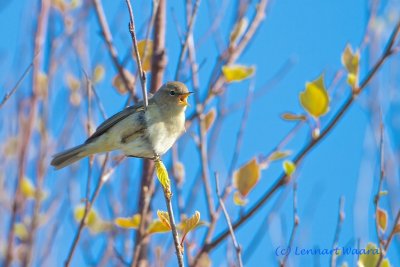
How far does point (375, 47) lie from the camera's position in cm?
473

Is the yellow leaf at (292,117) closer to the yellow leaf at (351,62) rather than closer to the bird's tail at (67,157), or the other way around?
the yellow leaf at (351,62)

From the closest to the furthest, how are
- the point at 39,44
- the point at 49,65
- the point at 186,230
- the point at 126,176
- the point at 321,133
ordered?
1. the point at 186,230
2. the point at 321,133
3. the point at 39,44
4. the point at 49,65
5. the point at 126,176

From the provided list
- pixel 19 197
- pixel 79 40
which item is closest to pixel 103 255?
pixel 19 197

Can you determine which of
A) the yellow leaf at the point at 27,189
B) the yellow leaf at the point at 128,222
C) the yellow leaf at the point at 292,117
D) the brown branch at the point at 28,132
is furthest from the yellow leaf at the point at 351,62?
the yellow leaf at the point at 27,189

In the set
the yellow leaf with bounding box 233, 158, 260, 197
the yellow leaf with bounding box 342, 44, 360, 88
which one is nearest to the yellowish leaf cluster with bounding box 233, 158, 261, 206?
the yellow leaf with bounding box 233, 158, 260, 197

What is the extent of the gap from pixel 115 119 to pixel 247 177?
39.1 inches

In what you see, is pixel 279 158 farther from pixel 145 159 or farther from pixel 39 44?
pixel 39 44

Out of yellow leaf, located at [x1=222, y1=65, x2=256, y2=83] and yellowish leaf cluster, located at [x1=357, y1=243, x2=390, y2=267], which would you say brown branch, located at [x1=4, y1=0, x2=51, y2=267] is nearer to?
yellow leaf, located at [x1=222, y1=65, x2=256, y2=83]

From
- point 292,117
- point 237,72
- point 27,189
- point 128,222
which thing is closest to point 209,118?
point 237,72

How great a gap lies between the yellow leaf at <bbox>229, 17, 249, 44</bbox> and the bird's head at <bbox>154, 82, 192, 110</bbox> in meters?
0.46

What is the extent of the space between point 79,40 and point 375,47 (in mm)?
2345

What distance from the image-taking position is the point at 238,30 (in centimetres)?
354

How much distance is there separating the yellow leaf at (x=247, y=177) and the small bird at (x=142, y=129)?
55 cm

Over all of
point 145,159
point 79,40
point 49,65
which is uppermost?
point 79,40
